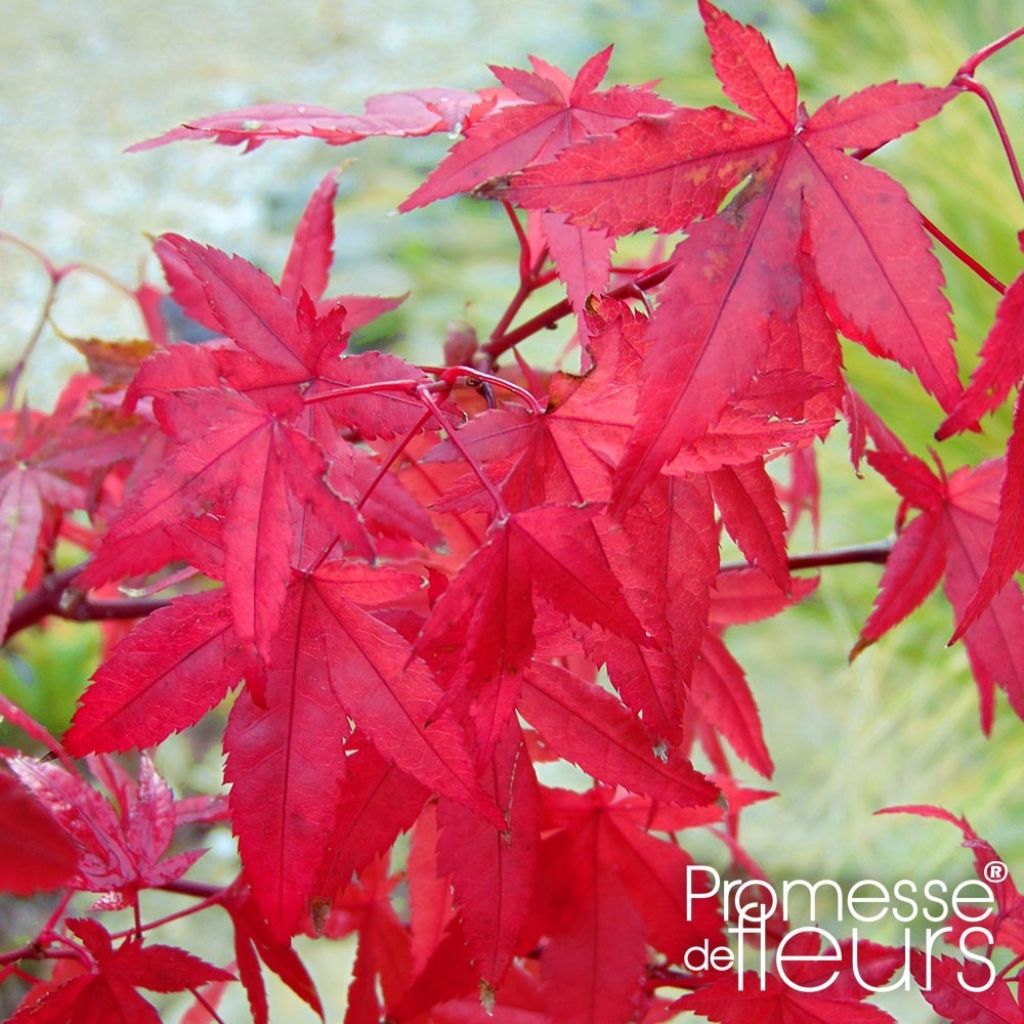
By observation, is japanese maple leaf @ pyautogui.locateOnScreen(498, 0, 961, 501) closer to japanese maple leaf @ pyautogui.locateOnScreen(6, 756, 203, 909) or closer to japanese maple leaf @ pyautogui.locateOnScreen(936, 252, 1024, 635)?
japanese maple leaf @ pyautogui.locateOnScreen(936, 252, 1024, 635)

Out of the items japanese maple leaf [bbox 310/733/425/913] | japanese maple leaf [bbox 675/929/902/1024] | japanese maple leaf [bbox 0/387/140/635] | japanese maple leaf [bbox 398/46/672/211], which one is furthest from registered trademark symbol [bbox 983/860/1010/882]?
japanese maple leaf [bbox 0/387/140/635]

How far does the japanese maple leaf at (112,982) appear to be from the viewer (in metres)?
0.44

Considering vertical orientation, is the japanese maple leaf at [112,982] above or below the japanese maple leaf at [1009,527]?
below

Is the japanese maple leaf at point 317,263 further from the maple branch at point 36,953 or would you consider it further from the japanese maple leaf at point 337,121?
the maple branch at point 36,953

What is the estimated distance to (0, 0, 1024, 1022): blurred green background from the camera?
1.76 metres

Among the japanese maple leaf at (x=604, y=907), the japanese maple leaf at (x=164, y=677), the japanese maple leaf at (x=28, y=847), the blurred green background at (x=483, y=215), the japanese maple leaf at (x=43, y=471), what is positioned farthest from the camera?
the blurred green background at (x=483, y=215)

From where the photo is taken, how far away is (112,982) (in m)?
0.45

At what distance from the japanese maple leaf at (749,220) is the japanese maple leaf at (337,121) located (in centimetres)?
14

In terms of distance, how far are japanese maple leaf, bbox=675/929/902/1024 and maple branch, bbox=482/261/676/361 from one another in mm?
294

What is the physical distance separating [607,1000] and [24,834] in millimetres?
297

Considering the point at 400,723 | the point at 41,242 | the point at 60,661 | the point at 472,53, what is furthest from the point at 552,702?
the point at 472,53

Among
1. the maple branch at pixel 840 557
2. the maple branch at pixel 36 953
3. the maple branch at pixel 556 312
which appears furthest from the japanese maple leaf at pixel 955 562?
the maple branch at pixel 36 953

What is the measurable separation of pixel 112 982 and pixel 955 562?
0.43m

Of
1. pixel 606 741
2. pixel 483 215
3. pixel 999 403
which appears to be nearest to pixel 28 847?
pixel 606 741
